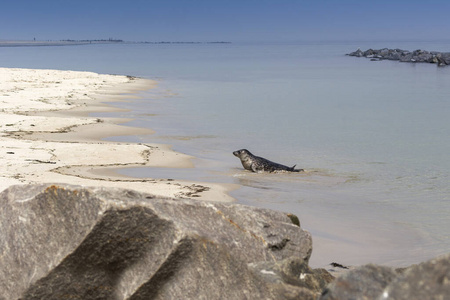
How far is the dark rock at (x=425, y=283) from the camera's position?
3.33 metres

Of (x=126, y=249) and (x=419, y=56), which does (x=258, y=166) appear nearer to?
(x=126, y=249)

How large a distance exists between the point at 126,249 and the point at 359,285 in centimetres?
215

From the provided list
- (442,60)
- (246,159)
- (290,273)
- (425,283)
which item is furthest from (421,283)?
(442,60)

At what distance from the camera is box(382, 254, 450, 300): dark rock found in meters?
3.33

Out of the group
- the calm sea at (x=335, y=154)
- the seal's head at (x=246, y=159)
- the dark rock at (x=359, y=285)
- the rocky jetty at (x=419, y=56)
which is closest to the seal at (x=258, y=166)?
the seal's head at (x=246, y=159)

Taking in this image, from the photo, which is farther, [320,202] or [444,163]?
[444,163]

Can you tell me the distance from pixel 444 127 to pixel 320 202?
1588cm

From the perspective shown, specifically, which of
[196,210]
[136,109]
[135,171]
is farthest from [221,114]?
[196,210]

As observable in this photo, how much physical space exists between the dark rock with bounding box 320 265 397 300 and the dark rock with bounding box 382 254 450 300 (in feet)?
1.75

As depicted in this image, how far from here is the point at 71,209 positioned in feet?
17.8

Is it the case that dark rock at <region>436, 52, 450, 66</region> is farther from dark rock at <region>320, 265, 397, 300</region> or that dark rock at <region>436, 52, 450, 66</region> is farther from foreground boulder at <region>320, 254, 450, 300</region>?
foreground boulder at <region>320, 254, 450, 300</region>

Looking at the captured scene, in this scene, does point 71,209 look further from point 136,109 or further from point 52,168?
point 136,109

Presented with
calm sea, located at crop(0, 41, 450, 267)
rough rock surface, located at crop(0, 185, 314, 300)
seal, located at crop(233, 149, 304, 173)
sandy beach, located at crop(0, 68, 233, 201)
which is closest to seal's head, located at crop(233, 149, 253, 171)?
seal, located at crop(233, 149, 304, 173)

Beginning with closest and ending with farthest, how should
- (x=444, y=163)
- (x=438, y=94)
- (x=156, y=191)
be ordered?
1. (x=156, y=191)
2. (x=444, y=163)
3. (x=438, y=94)
